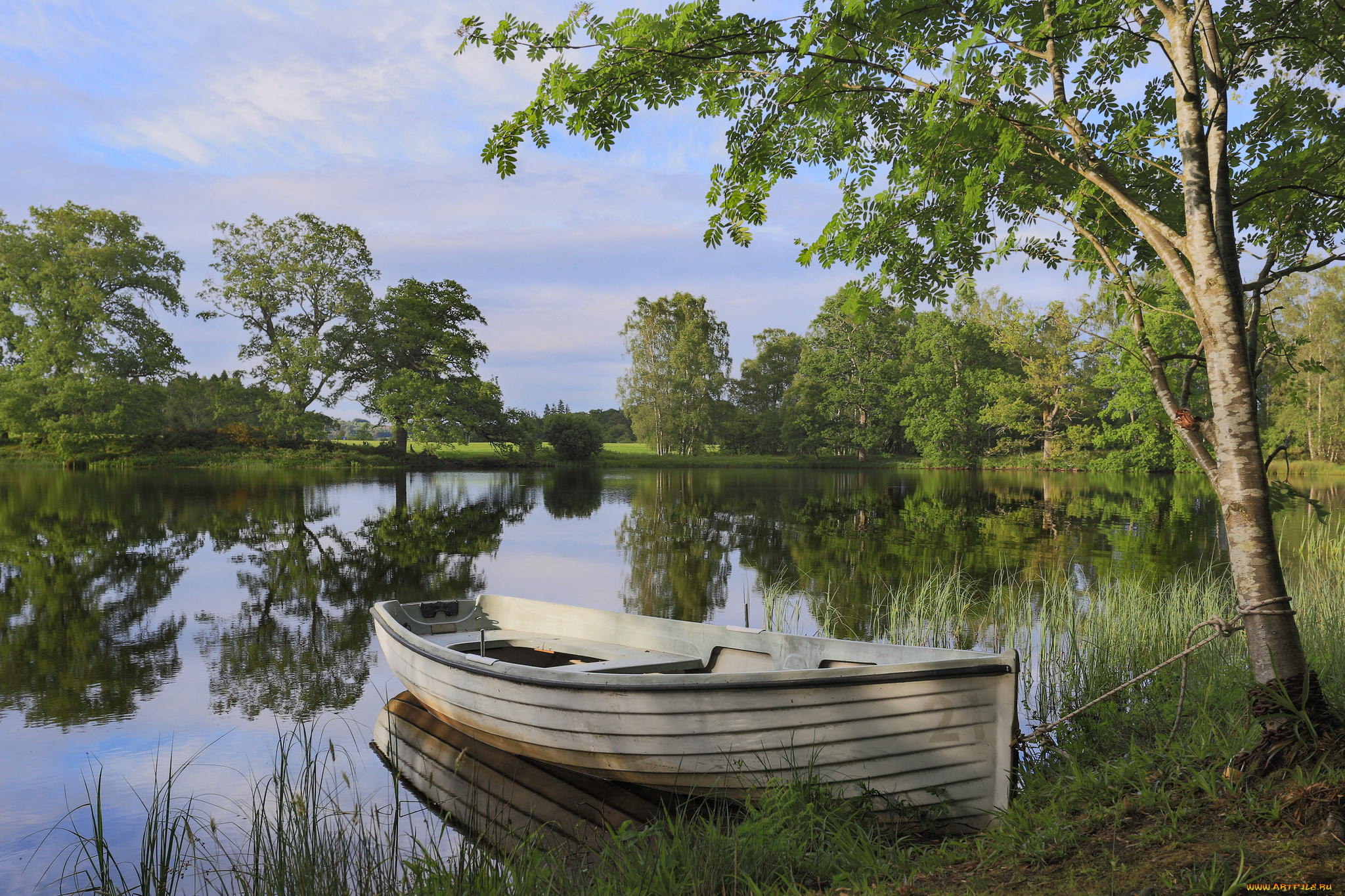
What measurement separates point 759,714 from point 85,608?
10974 mm

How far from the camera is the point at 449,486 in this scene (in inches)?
1330

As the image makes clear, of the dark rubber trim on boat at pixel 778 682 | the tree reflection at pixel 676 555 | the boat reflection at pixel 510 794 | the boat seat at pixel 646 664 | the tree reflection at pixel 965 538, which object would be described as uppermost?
the dark rubber trim on boat at pixel 778 682

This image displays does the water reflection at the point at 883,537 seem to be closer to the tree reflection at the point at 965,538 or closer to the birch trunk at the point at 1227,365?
the tree reflection at the point at 965,538

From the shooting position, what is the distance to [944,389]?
51.2 meters

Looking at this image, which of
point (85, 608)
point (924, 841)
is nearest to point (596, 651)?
point (924, 841)

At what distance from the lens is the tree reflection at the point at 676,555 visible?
37.9 ft

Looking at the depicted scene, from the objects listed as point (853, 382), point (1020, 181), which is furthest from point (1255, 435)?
point (853, 382)

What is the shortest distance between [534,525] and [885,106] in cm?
1733

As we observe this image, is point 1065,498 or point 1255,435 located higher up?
point 1255,435

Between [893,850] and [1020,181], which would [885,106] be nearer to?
[1020,181]

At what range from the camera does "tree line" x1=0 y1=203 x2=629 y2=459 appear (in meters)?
38.8

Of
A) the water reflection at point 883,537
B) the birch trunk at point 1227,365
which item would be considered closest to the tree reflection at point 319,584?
the water reflection at point 883,537

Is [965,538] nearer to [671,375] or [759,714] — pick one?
[759,714]

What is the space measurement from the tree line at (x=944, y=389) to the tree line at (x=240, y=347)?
1707 cm
